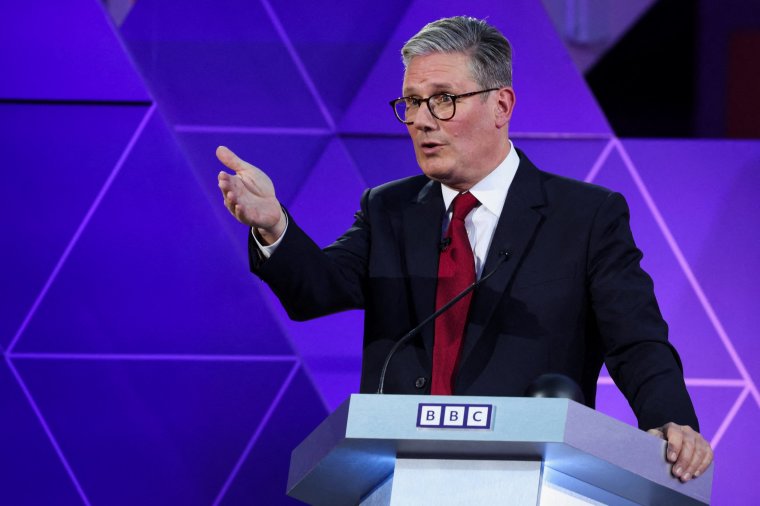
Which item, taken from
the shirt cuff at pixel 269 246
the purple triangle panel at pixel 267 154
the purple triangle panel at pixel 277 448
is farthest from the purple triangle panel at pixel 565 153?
the shirt cuff at pixel 269 246

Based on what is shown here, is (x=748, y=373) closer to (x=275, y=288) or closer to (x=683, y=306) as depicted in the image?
(x=683, y=306)

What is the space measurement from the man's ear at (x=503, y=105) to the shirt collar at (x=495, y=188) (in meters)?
0.07

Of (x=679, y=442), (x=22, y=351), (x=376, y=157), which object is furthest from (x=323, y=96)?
(x=679, y=442)

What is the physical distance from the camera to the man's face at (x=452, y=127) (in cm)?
218

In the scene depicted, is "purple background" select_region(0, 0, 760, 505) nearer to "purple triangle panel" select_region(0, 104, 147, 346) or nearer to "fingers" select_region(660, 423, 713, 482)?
"purple triangle panel" select_region(0, 104, 147, 346)

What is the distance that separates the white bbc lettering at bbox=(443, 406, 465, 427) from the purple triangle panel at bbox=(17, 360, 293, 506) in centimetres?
190

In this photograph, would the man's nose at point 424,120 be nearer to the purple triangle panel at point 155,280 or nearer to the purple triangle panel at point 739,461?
the purple triangle panel at point 155,280

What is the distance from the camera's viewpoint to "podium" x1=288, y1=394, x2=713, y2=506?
1.43 metres

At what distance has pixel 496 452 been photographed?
1.49 m

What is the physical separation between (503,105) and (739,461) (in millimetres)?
1512

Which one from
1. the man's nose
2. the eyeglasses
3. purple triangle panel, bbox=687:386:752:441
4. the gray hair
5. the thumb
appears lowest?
the thumb

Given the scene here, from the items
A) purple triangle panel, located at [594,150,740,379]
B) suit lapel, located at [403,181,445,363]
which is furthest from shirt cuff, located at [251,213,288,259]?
purple triangle panel, located at [594,150,740,379]

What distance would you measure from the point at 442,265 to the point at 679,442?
671 millimetres

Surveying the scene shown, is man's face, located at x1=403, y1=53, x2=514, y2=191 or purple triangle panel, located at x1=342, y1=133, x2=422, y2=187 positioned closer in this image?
man's face, located at x1=403, y1=53, x2=514, y2=191
